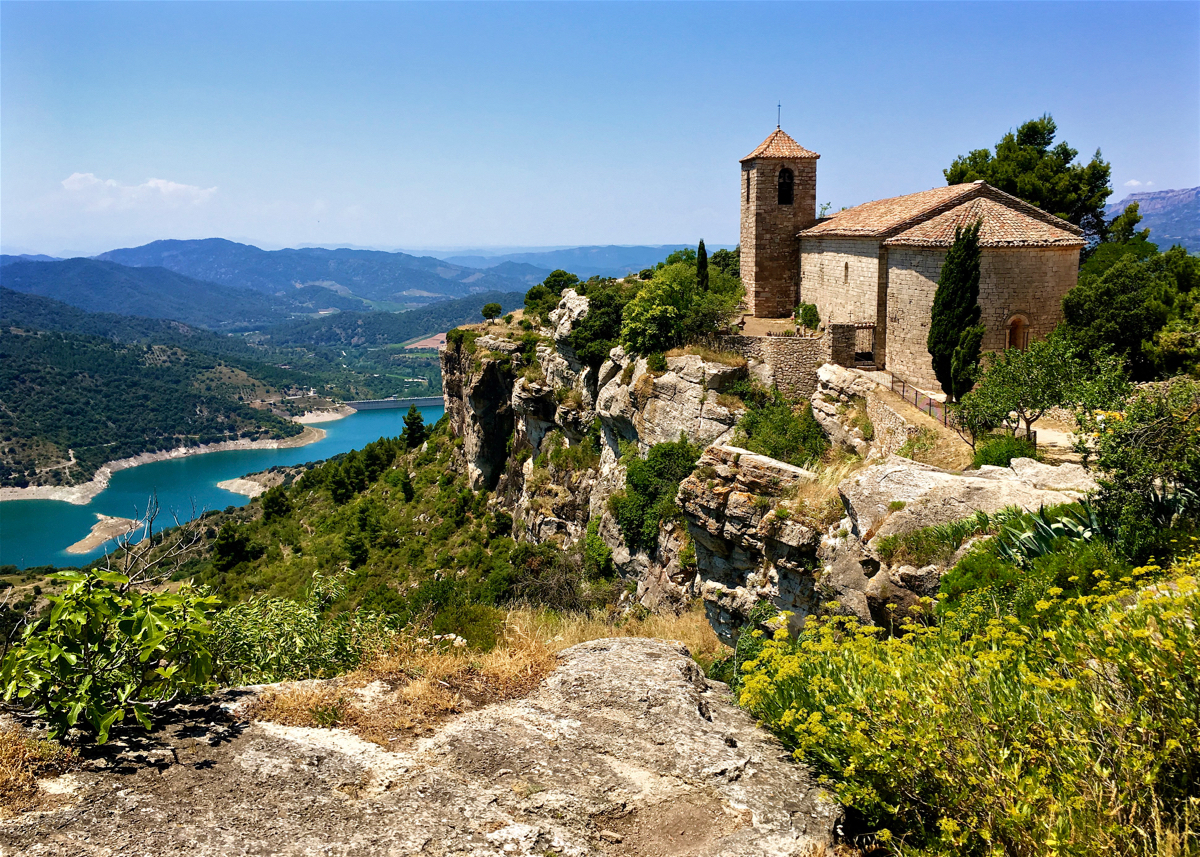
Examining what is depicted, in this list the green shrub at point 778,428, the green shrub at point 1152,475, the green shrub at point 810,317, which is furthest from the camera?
the green shrub at point 810,317

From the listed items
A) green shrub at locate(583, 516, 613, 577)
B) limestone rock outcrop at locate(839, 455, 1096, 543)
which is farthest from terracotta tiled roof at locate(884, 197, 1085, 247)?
green shrub at locate(583, 516, 613, 577)

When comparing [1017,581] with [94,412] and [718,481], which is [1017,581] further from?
[94,412]

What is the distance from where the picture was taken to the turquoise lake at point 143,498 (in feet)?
364

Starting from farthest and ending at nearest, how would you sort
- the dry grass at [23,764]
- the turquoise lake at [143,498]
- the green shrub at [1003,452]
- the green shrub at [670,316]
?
the turquoise lake at [143,498]
the green shrub at [670,316]
the green shrub at [1003,452]
the dry grass at [23,764]

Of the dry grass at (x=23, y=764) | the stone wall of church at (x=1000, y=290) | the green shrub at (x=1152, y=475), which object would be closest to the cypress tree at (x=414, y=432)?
the stone wall of church at (x=1000, y=290)

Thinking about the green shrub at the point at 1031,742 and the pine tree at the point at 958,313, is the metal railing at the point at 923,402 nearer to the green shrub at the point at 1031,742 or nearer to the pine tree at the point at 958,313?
the pine tree at the point at 958,313

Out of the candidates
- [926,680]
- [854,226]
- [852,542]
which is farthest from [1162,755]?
[854,226]

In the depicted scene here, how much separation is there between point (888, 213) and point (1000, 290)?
636 centimetres

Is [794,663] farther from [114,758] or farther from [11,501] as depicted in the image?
[11,501]

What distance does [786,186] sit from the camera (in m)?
33.4

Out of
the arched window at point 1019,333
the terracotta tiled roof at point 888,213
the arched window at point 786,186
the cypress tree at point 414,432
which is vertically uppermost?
the arched window at point 786,186

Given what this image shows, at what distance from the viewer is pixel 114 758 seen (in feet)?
18.3

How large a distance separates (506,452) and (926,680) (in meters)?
40.9

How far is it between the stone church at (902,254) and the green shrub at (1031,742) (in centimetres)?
1851
